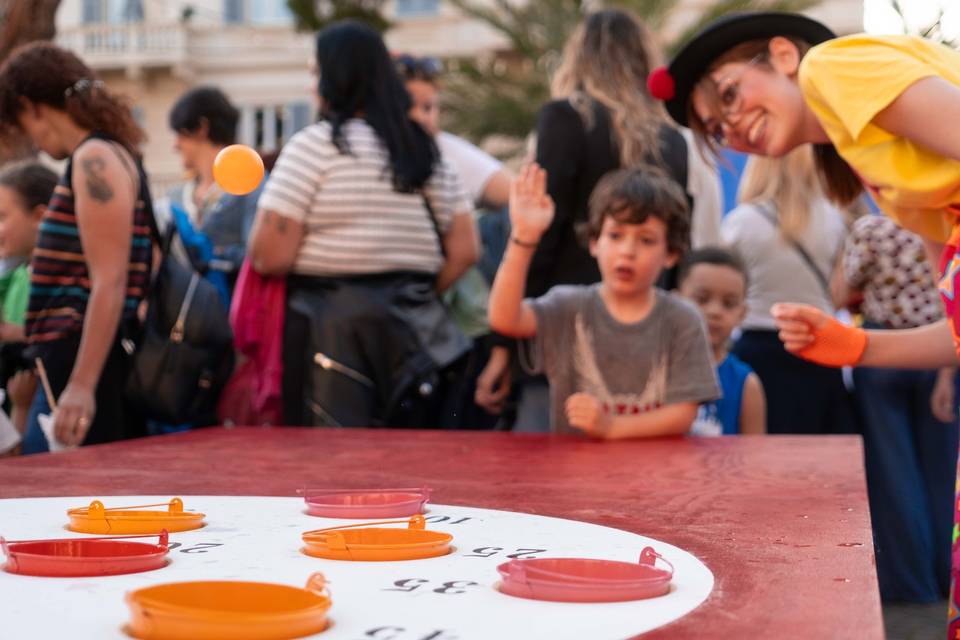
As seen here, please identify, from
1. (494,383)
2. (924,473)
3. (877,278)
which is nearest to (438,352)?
(494,383)

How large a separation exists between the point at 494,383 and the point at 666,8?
14939 millimetres

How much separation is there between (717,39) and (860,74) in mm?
838

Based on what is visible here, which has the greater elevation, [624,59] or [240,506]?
[624,59]

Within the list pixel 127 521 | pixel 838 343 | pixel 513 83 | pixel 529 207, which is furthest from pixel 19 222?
pixel 513 83

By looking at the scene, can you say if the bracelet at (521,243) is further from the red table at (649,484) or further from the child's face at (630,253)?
the red table at (649,484)

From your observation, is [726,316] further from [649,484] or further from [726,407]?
[649,484]

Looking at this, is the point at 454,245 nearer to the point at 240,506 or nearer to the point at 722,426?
the point at 722,426

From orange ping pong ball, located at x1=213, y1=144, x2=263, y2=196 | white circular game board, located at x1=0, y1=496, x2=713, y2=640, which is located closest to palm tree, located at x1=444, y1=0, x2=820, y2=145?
orange ping pong ball, located at x1=213, y1=144, x2=263, y2=196

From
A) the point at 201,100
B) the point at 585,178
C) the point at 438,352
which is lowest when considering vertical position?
the point at 438,352

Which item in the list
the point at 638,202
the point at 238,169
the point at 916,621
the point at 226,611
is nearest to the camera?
the point at 226,611

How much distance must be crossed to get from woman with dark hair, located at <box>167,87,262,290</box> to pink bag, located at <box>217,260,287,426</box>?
68 cm

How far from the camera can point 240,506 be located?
6.06ft

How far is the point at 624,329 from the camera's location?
351 centimetres

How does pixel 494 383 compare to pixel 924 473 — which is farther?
pixel 924 473
